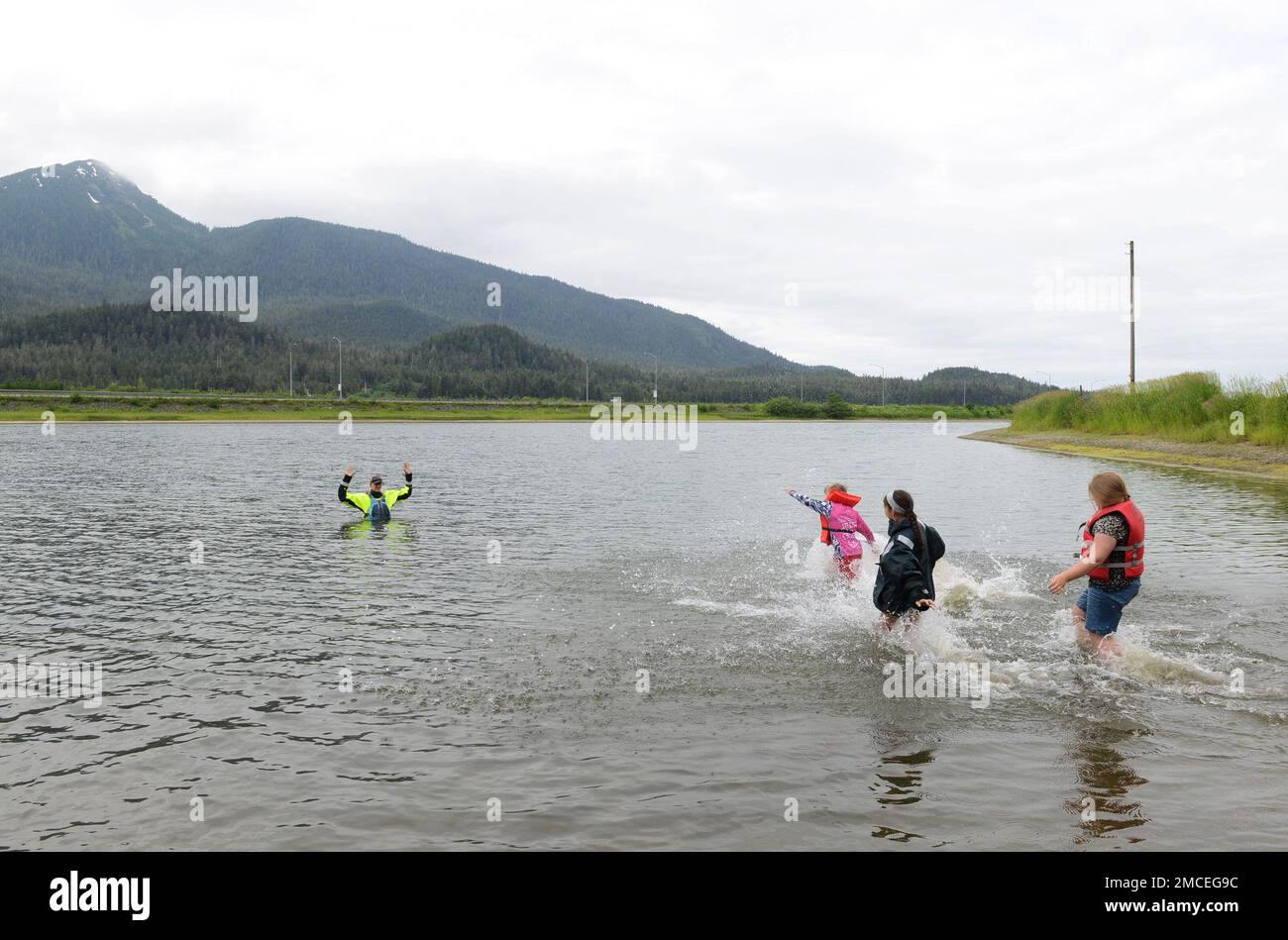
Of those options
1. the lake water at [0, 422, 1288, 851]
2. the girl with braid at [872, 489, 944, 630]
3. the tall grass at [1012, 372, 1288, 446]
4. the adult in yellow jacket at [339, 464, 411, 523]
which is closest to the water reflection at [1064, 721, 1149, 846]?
the lake water at [0, 422, 1288, 851]

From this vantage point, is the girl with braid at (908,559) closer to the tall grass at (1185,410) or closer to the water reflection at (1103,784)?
the water reflection at (1103,784)

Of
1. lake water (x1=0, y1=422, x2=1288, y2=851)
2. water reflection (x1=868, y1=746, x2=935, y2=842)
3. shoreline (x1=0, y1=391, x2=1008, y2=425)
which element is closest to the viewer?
water reflection (x1=868, y1=746, x2=935, y2=842)

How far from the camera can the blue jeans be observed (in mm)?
9781

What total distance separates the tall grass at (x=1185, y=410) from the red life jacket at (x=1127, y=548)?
102ft

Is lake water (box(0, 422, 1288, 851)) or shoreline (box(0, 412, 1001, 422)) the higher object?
shoreline (box(0, 412, 1001, 422))

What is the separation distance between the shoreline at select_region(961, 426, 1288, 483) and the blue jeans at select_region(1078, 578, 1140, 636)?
26.4 metres

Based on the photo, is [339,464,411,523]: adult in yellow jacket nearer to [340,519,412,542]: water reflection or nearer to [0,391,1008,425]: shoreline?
[340,519,412,542]: water reflection

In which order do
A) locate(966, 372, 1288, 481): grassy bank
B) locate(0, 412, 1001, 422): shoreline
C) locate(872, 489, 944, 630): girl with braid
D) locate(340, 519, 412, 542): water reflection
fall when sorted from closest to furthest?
locate(872, 489, 944, 630): girl with braid → locate(340, 519, 412, 542): water reflection → locate(966, 372, 1288, 481): grassy bank → locate(0, 412, 1001, 422): shoreline

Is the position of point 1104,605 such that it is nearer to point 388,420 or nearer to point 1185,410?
point 1185,410

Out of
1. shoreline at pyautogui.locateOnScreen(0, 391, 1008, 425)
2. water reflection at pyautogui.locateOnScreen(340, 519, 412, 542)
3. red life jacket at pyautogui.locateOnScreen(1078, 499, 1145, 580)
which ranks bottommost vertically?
water reflection at pyautogui.locateOnScreen(340, 519, 412, 542)

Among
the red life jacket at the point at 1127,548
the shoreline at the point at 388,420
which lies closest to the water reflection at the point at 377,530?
the red life jacket at the point at 1127,548

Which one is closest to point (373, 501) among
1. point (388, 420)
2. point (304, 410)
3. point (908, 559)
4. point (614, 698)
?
point (614, 698)
